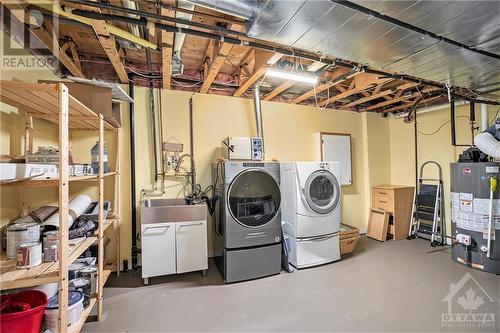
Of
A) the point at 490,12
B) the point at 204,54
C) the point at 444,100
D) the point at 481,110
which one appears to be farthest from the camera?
the point at 444,100

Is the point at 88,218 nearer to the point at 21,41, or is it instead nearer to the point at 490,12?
the point at 21,41

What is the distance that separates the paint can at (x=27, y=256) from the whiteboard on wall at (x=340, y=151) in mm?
3861

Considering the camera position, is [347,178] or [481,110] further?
[347,178]

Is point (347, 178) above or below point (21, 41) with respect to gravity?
below

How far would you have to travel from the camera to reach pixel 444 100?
383 cm

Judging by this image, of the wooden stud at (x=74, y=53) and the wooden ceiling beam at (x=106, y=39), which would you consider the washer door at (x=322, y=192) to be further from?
the wooden stud at (x=74, y=53)

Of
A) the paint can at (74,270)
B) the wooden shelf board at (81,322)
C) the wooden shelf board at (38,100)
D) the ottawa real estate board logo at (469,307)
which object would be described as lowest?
the ottawa real estate board logo at (469,307)

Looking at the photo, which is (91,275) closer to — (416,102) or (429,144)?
(416,102)

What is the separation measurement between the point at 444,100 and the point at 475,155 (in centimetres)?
111

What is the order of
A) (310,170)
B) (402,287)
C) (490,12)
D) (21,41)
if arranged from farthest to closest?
(310,170)
(402,287)
(21,41)
(490,12)

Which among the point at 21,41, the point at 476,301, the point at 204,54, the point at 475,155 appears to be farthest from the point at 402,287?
the point at 21,41

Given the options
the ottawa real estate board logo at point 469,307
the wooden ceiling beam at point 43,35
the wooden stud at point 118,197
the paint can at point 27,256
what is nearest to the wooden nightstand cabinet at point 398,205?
the ottawa real estate board logo at point 469,307

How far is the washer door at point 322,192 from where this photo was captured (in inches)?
124

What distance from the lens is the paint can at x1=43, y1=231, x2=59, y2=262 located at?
4.91 feet
